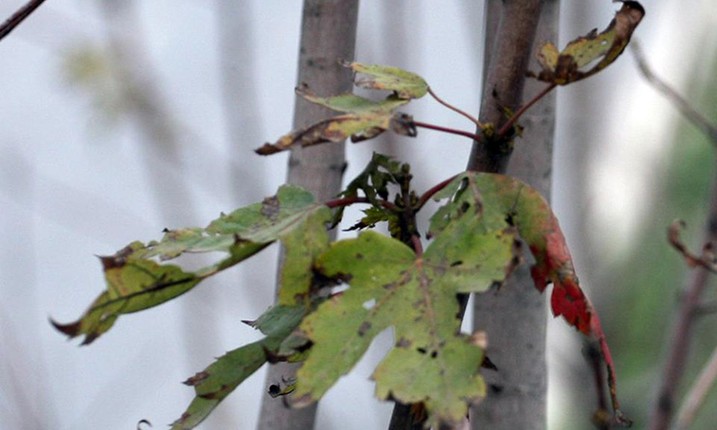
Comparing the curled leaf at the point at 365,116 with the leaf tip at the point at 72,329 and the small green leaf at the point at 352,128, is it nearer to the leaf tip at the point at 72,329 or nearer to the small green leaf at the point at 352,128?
the small green leaf at the point at 352,128

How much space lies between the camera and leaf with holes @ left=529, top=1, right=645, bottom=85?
0.48 meters

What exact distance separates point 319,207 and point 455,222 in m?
0.07

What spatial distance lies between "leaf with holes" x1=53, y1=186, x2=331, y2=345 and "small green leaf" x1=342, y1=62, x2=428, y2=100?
0.22ft

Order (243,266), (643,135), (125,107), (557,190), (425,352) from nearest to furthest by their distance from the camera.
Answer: (425,352) < (243,266) < (125,107) < (557,190) < (643,135)

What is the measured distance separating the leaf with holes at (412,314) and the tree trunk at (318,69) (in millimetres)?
356

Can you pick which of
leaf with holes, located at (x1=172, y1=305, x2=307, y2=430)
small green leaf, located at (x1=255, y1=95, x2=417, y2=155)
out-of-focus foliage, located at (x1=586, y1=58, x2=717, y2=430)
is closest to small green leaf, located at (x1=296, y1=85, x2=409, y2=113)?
small green leaf, located at (x1=255, y1=95, x2=417, y2=155)

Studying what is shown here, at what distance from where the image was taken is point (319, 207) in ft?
1.62

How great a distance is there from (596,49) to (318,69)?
1.23 feet

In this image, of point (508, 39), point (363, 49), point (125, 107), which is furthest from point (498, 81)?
point (125, 107)

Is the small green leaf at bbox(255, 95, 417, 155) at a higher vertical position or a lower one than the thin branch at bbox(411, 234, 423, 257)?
higher

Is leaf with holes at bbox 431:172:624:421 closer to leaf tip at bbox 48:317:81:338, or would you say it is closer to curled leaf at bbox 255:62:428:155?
curled leaf at bbox 255:62:428:155

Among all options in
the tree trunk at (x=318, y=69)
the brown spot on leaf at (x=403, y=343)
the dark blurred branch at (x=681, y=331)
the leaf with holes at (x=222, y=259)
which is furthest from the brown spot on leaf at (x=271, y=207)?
the tree trunk at (x=318, y=69)

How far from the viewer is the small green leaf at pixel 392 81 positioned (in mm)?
514

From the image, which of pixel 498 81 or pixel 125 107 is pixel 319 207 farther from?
pixel 125 107
